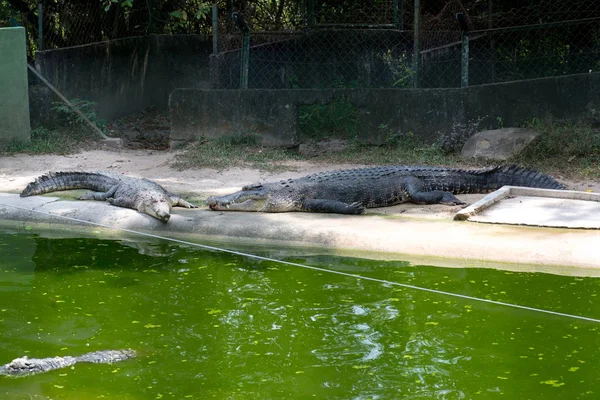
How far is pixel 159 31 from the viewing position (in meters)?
13.1

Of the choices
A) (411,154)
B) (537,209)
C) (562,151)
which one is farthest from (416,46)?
(537,209)

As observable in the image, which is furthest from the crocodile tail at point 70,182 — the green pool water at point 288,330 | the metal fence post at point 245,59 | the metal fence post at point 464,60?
the metal fence post at point 464,60

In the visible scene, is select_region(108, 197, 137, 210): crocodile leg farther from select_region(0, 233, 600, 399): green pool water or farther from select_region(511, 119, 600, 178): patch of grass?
select_region(511, 119, 600, 178): patch of grass

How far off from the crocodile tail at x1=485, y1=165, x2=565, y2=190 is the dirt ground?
222 mm

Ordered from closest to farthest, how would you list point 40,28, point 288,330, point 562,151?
point 288,330 < point 562,151 < point 40,28

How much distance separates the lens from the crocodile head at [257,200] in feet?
23.7

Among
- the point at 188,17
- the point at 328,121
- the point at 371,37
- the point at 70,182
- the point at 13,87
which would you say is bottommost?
the point at 70,182

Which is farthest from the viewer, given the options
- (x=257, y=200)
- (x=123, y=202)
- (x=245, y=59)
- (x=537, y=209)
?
(x=245, y=59)

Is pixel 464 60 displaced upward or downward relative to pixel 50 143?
upward

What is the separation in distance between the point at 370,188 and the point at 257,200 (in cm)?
107

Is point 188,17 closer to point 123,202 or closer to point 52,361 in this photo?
point 123,202

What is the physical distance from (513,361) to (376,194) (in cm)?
362

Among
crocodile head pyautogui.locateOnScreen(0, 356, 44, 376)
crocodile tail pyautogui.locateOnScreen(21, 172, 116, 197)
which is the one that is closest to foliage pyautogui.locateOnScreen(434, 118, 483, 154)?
crocodile tail pyautogui.locateOnScreen(21, 172, 116, 197)

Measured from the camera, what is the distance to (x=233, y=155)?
983 centimetres
